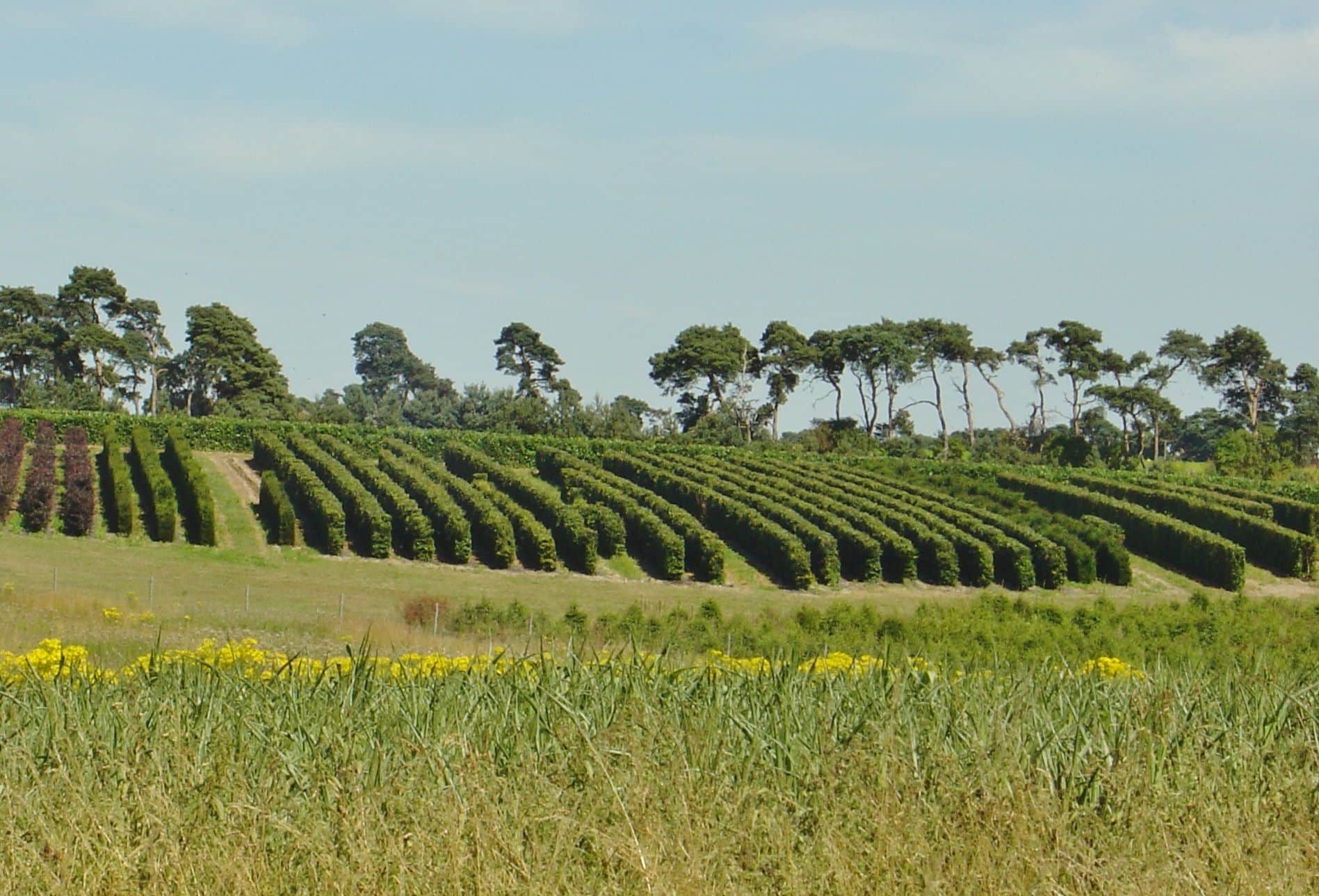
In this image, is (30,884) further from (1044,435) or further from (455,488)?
(1044,435)

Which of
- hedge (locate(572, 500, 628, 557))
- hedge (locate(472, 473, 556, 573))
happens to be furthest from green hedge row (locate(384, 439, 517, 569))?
hedge (locate(572, 500, 628, 557))

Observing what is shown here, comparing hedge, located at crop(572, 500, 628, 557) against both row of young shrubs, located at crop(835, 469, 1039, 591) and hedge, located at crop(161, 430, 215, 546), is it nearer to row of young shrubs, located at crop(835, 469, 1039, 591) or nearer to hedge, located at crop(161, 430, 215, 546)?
hedge, located at crop(161, 430, 215, 546)

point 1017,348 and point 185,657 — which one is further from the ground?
point 1017,348

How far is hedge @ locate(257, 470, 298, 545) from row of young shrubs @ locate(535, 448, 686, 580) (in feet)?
29.2

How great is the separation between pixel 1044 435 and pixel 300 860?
280ft

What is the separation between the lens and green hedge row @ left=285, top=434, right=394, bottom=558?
1447 inches

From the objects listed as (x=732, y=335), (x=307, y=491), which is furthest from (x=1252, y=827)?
(x=732, y=335)

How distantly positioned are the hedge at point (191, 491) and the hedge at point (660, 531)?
38.5 feet

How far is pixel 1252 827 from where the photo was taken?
18.5 feet

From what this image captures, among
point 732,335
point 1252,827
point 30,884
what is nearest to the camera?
point 30,884

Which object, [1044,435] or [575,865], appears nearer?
[575,865]

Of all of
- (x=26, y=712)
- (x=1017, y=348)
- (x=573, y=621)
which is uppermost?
(x=1017, y=348)

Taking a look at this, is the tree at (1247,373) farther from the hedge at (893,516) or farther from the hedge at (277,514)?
the hedge at (277,514)

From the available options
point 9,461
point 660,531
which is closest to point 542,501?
point 660,531
